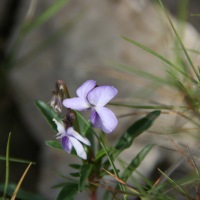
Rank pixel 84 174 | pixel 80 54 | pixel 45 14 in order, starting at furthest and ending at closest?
pixel 80 54, pixel 45 14, pixel 84 174

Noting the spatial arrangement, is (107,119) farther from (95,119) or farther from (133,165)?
(133,165)

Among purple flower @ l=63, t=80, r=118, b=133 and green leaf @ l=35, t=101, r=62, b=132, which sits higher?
purple flower @ l=63, t=80, r=118, b=133

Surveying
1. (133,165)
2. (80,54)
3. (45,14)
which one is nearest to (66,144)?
(133,165)

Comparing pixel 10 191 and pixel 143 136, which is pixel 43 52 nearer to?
pixel 143 136

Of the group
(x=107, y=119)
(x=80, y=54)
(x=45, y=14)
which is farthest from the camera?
(x=80, y=54)

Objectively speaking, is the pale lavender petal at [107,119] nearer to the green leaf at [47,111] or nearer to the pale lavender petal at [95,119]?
the pale lavender petal at [95,119]

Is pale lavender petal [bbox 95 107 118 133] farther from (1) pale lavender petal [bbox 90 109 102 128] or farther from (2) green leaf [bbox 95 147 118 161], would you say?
(2) green leaf [bbox 95 147 118 161]

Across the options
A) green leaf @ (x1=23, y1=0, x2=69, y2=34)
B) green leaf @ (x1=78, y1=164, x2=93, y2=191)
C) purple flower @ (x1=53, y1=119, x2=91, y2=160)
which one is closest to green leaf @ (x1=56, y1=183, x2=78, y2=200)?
green leaf @ (x1=78, y1=164, x2=93, y2=191)
